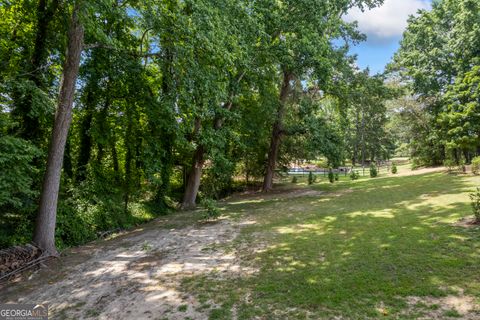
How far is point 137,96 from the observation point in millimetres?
10695

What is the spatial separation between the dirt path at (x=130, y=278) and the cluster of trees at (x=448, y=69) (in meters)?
18.9

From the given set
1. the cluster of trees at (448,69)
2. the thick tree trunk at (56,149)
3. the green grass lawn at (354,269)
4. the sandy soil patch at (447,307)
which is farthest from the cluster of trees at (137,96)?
the cluster of trees at (448,69)

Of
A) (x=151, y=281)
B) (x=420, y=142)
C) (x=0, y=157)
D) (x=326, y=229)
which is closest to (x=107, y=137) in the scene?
(x=0, y=157)

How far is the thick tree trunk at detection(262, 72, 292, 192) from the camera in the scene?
16562mm

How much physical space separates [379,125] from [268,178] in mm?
34594

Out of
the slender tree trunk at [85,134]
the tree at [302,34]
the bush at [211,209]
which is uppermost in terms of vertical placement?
the tree at [302,34]

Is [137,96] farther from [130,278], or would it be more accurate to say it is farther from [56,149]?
[130,278]

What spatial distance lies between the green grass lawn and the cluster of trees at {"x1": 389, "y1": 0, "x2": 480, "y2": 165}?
42.9 ft

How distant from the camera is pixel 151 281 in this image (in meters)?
5.12

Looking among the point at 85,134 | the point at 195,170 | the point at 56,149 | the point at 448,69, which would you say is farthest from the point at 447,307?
the point at 448,69

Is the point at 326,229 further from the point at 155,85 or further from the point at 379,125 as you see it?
the point at 379,125

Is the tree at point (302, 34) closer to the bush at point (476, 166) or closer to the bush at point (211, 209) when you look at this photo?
the bush at point (211, 209)

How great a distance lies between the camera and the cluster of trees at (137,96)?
6922 mm

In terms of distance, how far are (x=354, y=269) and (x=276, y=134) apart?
13616 millimetres
